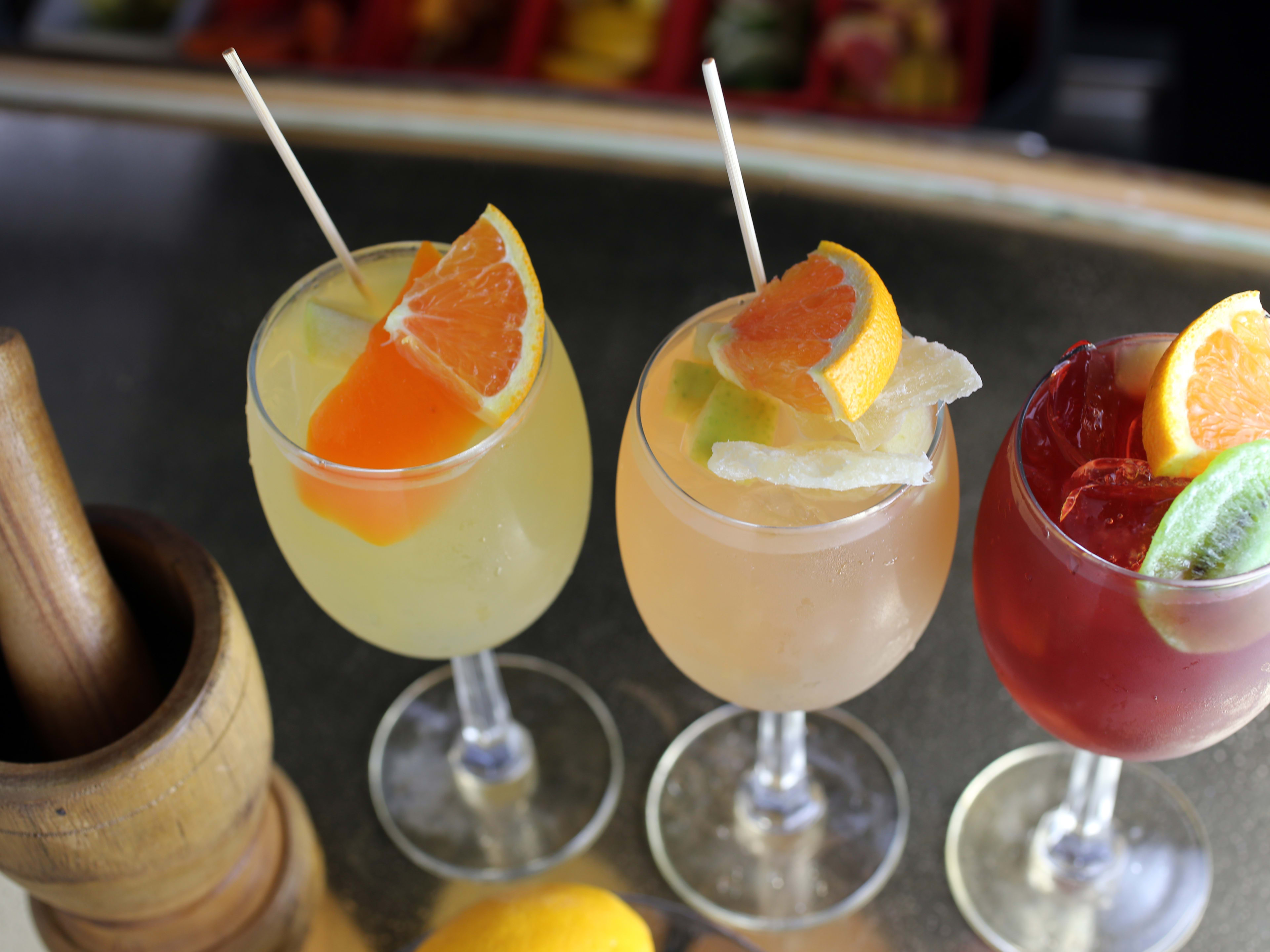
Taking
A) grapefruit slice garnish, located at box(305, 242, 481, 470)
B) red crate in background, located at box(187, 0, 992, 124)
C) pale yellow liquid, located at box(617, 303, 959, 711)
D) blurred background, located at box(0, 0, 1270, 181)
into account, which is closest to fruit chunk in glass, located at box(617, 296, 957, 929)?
pale yellow liquid, located at box(617, 303, 959, 711)

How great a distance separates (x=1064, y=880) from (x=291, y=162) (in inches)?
30.8

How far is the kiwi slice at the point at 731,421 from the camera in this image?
741 mm

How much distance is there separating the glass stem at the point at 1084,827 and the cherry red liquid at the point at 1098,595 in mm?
153

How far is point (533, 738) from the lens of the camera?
3.55 feet

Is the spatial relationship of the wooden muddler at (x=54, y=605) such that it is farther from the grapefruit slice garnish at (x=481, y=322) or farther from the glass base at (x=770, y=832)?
the glass base at (x=770, y=832)

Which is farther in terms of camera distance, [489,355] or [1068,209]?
[1068,209]

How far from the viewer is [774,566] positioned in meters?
0.72

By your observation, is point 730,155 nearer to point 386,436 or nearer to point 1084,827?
point 386,436

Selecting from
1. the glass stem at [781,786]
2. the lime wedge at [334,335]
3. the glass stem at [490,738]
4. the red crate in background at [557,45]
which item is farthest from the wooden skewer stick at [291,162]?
the red crate in background at [557,45]

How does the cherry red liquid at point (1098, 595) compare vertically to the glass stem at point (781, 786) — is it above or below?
above

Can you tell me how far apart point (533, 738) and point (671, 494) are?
1.41 ft

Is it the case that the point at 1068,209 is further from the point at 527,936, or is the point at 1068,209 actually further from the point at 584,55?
the point at 584,55

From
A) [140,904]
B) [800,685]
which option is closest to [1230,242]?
[800,685]

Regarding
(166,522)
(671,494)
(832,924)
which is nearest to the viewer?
(671,494)
